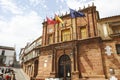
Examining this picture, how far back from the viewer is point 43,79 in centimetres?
1997

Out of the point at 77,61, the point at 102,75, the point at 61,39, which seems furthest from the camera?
the point at 61,39

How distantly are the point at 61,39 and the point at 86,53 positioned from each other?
16.5 feet

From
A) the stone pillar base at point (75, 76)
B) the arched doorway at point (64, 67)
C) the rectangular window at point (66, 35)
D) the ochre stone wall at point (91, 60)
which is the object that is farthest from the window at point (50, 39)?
the stone pillar base at point (75, 76)

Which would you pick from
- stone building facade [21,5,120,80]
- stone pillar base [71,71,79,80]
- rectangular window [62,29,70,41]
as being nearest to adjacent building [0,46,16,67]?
stone building facade [21,5,120,80]

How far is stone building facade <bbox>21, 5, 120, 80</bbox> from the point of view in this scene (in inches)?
632

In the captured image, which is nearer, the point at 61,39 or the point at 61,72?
the point at 61,72

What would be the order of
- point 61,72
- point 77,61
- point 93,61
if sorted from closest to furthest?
point 93,61 < point 77,61 < point 61,72

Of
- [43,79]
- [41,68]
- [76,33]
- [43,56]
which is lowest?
[43,79]

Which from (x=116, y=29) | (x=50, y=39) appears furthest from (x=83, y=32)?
(x=50, y=39)

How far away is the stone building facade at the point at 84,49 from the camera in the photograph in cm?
1606

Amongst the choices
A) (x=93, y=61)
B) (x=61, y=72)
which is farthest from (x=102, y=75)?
(x=61, y=72)

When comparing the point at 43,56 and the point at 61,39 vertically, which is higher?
the point at 61,39

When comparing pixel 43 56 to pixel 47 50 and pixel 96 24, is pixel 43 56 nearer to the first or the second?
pixel 47 50

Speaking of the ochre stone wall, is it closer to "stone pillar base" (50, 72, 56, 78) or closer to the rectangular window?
the rectangular window
